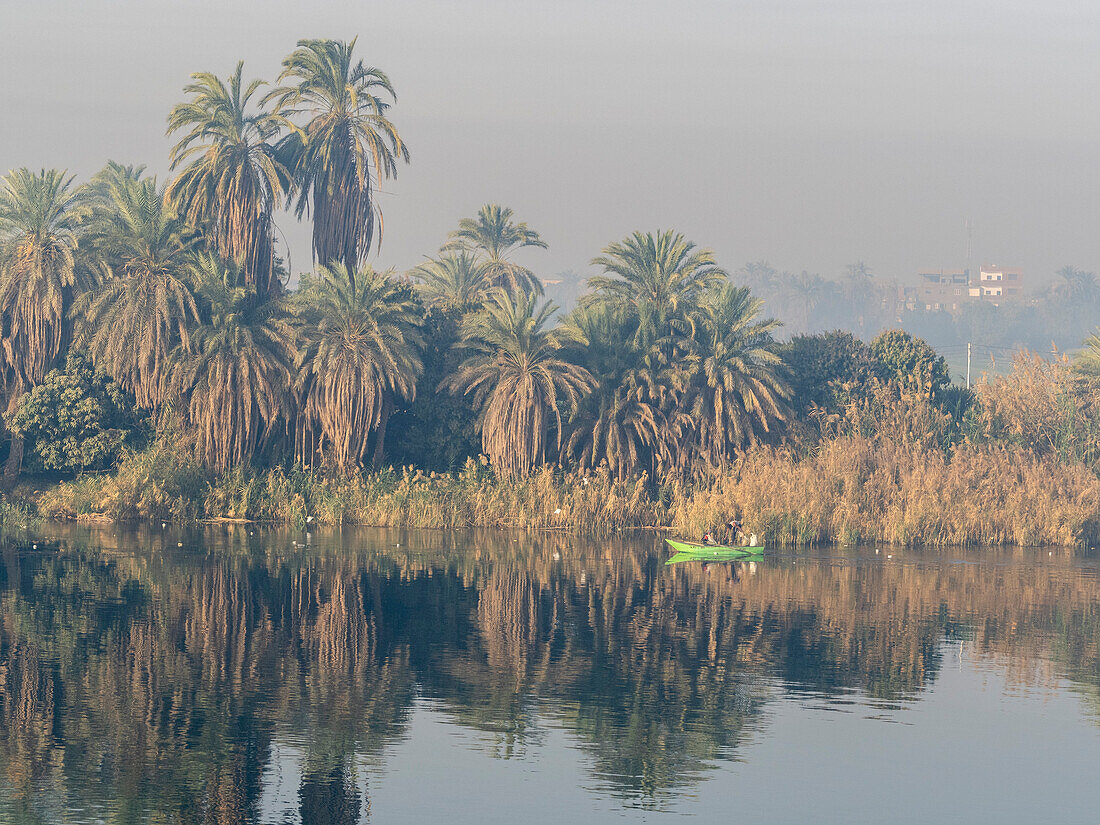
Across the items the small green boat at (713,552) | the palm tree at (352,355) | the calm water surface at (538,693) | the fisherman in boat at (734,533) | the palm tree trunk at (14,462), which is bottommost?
the calm water surface at (538,693)

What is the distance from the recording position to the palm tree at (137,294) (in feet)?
180

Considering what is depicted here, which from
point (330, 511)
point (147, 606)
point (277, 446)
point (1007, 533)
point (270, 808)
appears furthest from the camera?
point (277, 446)

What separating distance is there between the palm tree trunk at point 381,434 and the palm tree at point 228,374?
3519 millimetres

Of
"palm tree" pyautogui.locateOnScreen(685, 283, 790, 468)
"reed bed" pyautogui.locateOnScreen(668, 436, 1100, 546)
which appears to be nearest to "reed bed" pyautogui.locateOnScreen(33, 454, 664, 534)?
"reed bed" pyautogui.locateOnScreen(668, 436, 1100, 546)

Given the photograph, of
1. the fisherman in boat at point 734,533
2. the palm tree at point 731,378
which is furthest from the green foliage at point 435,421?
the fisherman in boat at point 734,533

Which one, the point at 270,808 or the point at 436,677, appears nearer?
the point at 270,808

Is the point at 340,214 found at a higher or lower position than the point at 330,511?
higher

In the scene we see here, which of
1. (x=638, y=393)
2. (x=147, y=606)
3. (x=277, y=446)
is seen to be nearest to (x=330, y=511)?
(x=277, y=446)

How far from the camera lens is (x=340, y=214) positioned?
64.7 meters

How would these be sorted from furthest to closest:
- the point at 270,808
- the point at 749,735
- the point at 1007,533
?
the point at 1007,533 → the point at 749,735 → the point at 270,808

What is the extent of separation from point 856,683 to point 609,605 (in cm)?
936

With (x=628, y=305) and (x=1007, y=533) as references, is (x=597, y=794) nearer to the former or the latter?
(x=1007, y=533)

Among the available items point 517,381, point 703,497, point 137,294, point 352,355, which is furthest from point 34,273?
point 703,497

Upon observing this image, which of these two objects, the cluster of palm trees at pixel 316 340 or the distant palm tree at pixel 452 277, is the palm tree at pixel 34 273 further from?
the distant palm tree at pixel 452 277
